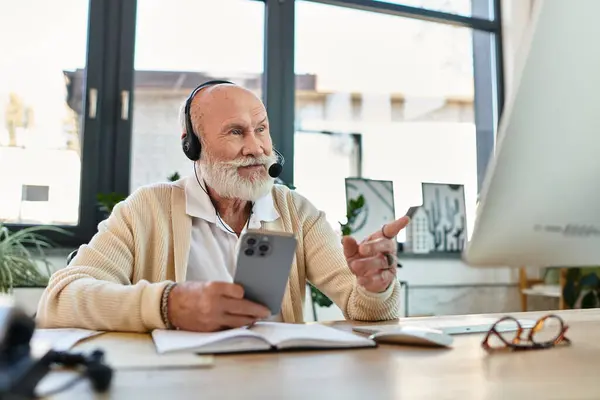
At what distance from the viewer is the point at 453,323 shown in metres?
1.05

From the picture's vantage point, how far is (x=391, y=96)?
122 inches

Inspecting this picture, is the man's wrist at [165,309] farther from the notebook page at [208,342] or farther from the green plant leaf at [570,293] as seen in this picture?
the green plant leaf at [570,293]

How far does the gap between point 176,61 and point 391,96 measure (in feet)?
3.90

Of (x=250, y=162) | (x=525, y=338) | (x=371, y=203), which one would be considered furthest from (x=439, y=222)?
(x=525, y=338)

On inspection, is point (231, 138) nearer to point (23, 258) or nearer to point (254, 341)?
point (254, 341)

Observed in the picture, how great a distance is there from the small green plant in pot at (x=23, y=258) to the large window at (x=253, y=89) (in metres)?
0.09

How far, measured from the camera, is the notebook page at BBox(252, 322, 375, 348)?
725 mm

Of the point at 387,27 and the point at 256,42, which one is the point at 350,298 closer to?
the point at 256,42

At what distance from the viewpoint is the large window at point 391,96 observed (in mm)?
2922

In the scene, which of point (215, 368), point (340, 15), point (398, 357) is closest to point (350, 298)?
point (398, 357)

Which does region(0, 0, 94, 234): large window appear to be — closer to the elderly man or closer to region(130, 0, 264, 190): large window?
region(130, 0, 264, 190): large window

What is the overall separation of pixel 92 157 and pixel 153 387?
6.75 feet

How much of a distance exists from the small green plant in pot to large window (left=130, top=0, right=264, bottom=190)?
1.51 ft

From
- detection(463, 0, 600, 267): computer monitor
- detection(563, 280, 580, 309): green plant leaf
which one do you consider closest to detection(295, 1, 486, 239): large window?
detection(563, 280, 580, 309): green plant leaf
